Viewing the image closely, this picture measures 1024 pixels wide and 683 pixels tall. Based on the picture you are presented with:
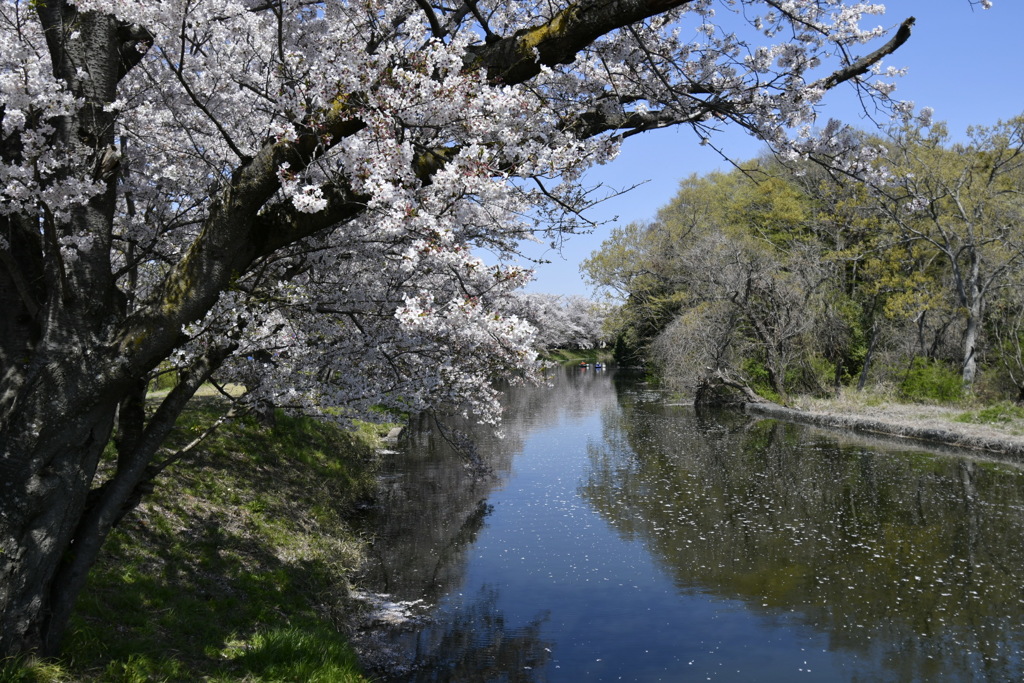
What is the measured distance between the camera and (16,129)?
4695 mm

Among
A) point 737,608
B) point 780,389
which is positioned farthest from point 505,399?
point 737,608

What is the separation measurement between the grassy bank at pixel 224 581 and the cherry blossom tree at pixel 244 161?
90cm

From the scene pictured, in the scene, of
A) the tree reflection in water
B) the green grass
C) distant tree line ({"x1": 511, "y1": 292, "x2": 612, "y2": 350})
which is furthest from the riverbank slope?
distant tree line ({"x1": 511, "y1": 292, "x2": 612, "y2": 350})

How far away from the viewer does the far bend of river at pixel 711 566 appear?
7.13 m

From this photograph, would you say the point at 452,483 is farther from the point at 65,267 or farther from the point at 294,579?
the point at 65,267

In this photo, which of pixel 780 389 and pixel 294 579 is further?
pixel 780 389

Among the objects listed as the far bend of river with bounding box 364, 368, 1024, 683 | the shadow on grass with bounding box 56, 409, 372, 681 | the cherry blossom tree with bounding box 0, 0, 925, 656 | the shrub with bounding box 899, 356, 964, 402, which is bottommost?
the far bend of river with bounding box 364, 368, 1024, 683

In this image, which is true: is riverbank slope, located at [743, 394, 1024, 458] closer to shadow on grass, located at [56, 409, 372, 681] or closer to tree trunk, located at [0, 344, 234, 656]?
shadow on grass, located at [56, 409, 372, 681]

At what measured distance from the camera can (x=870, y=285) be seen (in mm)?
26688

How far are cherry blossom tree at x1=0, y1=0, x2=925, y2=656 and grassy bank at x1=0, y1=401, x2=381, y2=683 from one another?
0.90 meters

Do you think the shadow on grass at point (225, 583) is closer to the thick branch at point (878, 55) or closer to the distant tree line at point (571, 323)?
the thick branch at point (878, 55)

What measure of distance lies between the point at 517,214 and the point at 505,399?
1138 inches

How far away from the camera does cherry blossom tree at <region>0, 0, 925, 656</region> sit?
4.13 metres

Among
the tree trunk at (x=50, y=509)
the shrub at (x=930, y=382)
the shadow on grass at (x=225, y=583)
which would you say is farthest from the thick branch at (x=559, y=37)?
the shrub at (x=930, y=382)
